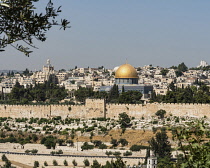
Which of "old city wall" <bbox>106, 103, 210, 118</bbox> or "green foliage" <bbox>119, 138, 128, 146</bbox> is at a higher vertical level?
"old city wall" <bbox>106, 103, 210, 118</bbox>

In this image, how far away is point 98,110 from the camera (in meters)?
45.9

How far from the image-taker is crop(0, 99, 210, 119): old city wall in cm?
4412

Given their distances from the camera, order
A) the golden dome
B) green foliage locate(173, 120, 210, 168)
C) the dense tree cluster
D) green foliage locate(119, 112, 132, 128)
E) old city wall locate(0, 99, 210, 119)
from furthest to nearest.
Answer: the golden dome
the dense tree cluster
old city wall locate(0, 99, 210, 119)
green foliage locate(119, 112, 132, 128)
green foliage locate(173, 120, 210, 168)

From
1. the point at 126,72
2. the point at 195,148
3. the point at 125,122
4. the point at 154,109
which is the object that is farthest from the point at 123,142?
the point at 195,148

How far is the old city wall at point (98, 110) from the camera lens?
1737 inches

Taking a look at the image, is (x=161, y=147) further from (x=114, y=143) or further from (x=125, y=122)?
(x=125, y=122)

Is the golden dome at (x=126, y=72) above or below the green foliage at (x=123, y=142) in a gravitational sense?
above

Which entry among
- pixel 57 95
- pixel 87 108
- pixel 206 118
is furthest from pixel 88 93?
pixel 206 118

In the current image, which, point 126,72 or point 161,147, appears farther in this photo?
point 126,72

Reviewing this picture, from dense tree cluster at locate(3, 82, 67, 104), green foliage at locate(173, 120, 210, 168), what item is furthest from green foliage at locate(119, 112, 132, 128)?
green foliage at locate(173, 120, 210, 168)

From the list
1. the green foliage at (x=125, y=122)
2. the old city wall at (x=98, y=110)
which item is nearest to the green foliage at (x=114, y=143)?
the green foliage at (x=125, y=122)

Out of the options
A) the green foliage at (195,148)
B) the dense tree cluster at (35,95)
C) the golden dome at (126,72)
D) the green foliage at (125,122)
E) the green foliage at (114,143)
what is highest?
the golden dome at (126,72)

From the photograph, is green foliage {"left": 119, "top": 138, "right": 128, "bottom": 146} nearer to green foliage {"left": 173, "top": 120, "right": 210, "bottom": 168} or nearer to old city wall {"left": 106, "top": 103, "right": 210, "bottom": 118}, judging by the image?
old city wall {"left": 106, "top": 103, "right": 210, "bottom": 118}

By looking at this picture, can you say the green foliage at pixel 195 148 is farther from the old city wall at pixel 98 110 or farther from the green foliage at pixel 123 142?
the old city wall at pixel 98 110
